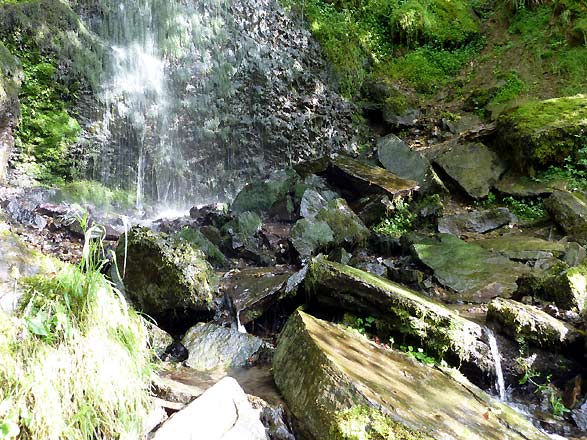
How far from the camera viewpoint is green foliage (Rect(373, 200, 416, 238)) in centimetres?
835

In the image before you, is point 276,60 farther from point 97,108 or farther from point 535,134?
point 535,134

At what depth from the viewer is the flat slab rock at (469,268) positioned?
19.9ft

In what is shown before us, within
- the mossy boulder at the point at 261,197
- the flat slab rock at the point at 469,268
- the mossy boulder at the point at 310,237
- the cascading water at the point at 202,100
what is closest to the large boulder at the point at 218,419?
the flat slab rock at the point at 469,268

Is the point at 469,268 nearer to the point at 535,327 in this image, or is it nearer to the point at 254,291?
the point at 535,327

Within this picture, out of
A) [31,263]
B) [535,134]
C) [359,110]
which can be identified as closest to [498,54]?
[359,110]

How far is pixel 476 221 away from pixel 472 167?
1.82m

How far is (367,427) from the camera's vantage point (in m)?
2.53

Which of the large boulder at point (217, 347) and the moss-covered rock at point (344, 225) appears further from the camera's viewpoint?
the moss-covered rock at point (344, 225)

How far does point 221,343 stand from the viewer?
452 centimetres

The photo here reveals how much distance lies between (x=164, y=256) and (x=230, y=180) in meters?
6.37

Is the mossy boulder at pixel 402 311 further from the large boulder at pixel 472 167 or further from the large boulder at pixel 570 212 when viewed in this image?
Answer: the large boulder at pixel 472 167

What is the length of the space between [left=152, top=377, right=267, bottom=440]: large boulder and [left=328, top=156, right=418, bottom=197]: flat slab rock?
6.55m

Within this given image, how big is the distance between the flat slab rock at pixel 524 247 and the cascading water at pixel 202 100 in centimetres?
564

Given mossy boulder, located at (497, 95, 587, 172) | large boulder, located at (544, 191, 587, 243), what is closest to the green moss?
large boulder, located at (544, 191, 587, 243)
